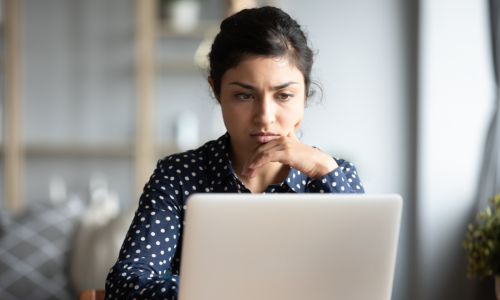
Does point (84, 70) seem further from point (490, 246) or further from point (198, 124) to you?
point (490, 246)

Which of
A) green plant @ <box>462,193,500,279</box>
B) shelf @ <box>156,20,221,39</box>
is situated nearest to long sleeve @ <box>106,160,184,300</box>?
green plant @ <box>462,193,500,279</box>

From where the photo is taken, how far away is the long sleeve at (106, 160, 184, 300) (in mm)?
792

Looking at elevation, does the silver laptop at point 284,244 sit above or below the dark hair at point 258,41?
below

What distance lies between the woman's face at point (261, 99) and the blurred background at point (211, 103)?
171 cm

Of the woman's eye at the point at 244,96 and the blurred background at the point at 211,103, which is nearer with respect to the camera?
the woman's eye at the point at 244,96

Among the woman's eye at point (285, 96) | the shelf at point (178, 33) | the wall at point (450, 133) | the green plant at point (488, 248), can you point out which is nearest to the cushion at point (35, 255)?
the shelf at point (178, 33)

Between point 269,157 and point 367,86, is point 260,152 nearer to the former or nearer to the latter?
A: point 269,157

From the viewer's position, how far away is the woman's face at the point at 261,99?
3.44 feet

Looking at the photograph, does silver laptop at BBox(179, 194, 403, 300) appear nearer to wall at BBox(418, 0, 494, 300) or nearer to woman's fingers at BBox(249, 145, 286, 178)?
woman's fingers at BBox(249, 145, 286, 178)

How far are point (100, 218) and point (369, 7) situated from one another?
2.13 metres

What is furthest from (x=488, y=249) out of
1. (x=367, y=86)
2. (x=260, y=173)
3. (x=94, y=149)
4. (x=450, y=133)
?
(x=94, y=149)

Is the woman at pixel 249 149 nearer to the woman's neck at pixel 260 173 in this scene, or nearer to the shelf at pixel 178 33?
the woman's neck at pixel 260 173

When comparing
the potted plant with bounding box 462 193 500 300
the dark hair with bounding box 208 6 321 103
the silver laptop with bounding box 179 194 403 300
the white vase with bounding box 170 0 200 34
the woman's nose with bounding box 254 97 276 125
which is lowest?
the potted plant with bounding box 462 193 500 300

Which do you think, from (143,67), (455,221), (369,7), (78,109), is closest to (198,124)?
(143,67)
